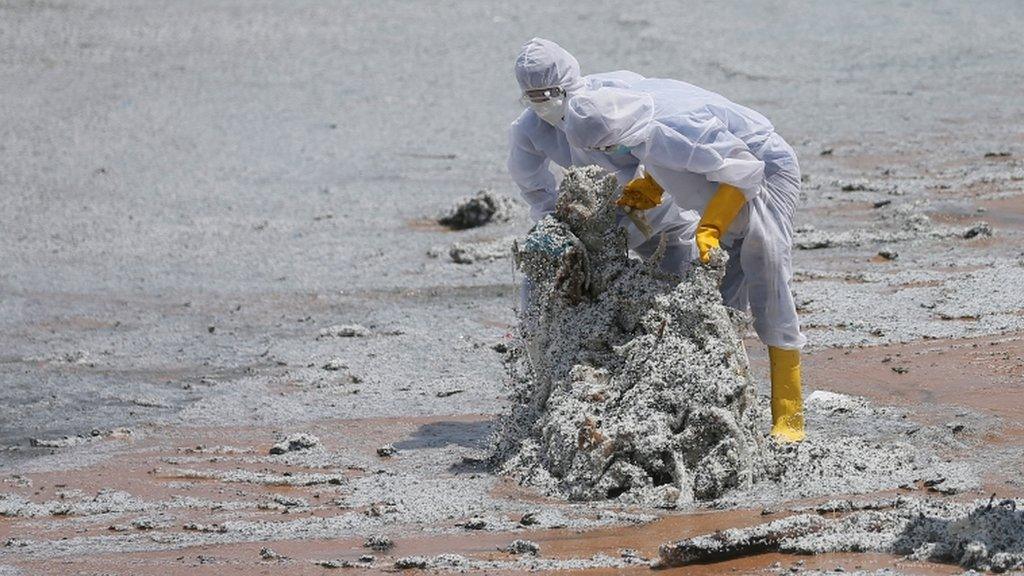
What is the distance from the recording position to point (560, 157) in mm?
6773

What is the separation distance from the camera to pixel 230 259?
10406 mm

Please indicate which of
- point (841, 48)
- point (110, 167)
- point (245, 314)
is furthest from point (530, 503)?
point (841, 48)

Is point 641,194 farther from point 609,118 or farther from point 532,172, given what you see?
point 532,172

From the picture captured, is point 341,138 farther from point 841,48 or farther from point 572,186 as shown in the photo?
point 572,186

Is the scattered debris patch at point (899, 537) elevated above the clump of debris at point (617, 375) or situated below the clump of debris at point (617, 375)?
below

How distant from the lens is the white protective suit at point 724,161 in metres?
5.89

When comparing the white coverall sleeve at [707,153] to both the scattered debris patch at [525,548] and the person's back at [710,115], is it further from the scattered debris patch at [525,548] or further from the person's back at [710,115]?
the scattered debris patch at [525,548]

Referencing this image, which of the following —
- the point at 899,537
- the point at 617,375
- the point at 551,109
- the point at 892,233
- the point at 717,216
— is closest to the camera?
the point at 899,537

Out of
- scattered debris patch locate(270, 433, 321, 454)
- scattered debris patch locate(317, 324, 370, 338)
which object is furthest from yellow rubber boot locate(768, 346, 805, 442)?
scattered debris patch locate(317, 324, 370, 338)

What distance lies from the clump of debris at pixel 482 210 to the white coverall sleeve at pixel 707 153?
4.56 meters

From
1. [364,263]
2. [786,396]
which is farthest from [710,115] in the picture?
[364,263]

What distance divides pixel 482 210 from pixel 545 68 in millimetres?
4238

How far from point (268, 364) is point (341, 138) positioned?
4.98 metres

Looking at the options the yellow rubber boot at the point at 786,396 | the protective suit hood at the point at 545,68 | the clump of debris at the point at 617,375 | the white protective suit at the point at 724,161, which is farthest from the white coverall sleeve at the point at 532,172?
the yellow rubber boot at the point at 786,396
